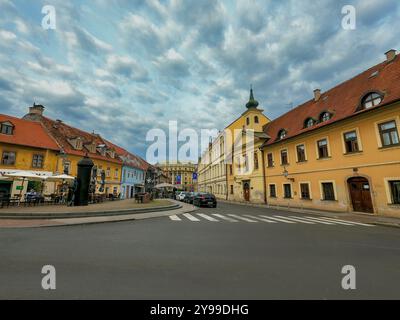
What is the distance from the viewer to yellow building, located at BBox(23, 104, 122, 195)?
26.6 m

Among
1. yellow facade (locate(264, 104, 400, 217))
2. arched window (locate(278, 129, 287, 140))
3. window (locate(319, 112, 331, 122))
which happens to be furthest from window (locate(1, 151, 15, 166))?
window (locate(319, 112, 331, 122))

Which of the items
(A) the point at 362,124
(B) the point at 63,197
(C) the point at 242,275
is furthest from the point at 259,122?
(C) the point at 242,275

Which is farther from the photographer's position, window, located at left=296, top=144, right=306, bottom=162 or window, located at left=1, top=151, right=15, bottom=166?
window, located at left=1, top=151, right=15, bottom=166

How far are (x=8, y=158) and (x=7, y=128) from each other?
158 inches

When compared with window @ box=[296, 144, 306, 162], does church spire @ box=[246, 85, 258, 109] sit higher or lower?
higher

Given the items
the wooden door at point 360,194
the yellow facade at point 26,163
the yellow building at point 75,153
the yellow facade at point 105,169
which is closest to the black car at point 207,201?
the wooden door at point 360,194

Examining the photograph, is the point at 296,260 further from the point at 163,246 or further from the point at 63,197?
the point at 63,197

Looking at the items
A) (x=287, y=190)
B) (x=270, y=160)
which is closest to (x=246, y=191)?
(x=270, y=160)

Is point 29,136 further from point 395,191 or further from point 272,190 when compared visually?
point 395,191

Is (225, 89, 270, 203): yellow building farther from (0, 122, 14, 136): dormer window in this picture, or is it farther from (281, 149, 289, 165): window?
(0, 122, 14, 136): dormer window

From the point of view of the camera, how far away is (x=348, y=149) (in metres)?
16.6

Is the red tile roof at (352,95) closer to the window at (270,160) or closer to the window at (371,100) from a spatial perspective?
the window at (371,100)

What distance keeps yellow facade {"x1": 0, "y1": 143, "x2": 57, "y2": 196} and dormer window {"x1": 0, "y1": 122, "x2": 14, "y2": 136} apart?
2.24 meters

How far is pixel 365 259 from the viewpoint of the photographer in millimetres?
5164
